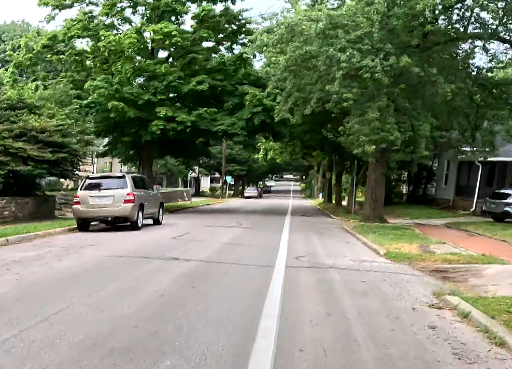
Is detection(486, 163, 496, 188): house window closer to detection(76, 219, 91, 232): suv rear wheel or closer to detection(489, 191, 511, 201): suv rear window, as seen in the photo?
detection(489, 191, 511, 201): suv rear window

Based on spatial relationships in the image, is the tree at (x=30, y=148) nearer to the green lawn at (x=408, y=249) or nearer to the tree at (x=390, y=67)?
the tree at (x=390, y=67)

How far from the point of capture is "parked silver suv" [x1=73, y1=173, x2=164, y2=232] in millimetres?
16281

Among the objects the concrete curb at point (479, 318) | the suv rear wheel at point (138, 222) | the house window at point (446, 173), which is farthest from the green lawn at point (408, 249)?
the house window at point (446, 173)

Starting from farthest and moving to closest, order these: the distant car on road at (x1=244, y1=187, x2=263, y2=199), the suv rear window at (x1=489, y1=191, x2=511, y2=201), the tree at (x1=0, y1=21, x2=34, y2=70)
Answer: the distant car on road at (x1=244, y1=187, x2=263, y2=199), the tree at (x1=0, y1=21, x2=34, y2=70), the suv rear window at (x1=489, y1=191, x2=511, y2=201)

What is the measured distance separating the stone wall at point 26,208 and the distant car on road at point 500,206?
61.0 ft

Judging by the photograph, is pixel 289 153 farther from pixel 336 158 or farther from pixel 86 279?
pixel 86 279

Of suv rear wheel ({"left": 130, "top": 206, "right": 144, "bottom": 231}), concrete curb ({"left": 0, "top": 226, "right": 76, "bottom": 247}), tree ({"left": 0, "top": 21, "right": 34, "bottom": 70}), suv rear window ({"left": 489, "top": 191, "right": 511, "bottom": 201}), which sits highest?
tree ({"left": 0, "top": 21, "right": 34, "bottom": 70})

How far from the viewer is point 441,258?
12320 mm

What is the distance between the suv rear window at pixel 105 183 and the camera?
54.4ft

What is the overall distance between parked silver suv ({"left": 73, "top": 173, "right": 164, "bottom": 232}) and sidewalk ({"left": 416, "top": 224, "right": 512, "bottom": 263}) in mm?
9538

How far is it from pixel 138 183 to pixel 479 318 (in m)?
13.0

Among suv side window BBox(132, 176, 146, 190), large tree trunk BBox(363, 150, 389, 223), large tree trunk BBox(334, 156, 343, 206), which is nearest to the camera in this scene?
suv side window BBox(132, 176, 146, 190)

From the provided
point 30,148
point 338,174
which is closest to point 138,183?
point 30,148

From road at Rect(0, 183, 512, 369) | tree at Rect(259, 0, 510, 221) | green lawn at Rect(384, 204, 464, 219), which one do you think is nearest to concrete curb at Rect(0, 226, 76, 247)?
road at Rect(0, 183, 512, 369)
